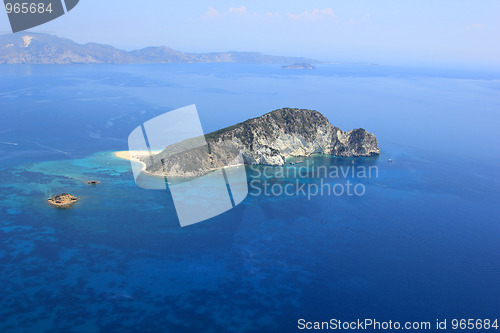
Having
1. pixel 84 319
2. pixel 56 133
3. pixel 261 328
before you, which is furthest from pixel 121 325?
pixel 56 133

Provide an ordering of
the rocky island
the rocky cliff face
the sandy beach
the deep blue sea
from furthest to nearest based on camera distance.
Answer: the sandy beach < the rocky cliff face < the rocky island < the deep blue sea

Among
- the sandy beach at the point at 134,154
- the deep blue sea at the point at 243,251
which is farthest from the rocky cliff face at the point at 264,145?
the deep blue sea at the point at 243,251

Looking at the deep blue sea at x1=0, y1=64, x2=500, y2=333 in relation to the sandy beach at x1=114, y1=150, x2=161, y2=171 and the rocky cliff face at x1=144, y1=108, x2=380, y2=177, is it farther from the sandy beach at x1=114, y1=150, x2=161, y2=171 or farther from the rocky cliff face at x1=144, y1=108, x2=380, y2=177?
the rocky cliff face at x1=144, y1=108, x2=380, y2=177

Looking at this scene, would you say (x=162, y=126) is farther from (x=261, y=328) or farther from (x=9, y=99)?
(x=261, y=328)

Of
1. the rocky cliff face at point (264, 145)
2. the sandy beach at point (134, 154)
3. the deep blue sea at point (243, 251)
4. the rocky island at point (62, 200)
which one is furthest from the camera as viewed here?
the sandy beach at point (134, 154)

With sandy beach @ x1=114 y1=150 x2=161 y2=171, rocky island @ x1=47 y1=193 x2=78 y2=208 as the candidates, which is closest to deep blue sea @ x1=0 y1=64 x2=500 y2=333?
rocky island @ x1=47 y1=193 x2=78 y2=208

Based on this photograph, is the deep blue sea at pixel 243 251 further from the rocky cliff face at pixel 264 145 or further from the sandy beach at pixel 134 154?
the rocky cliff face at pixel 264 145
